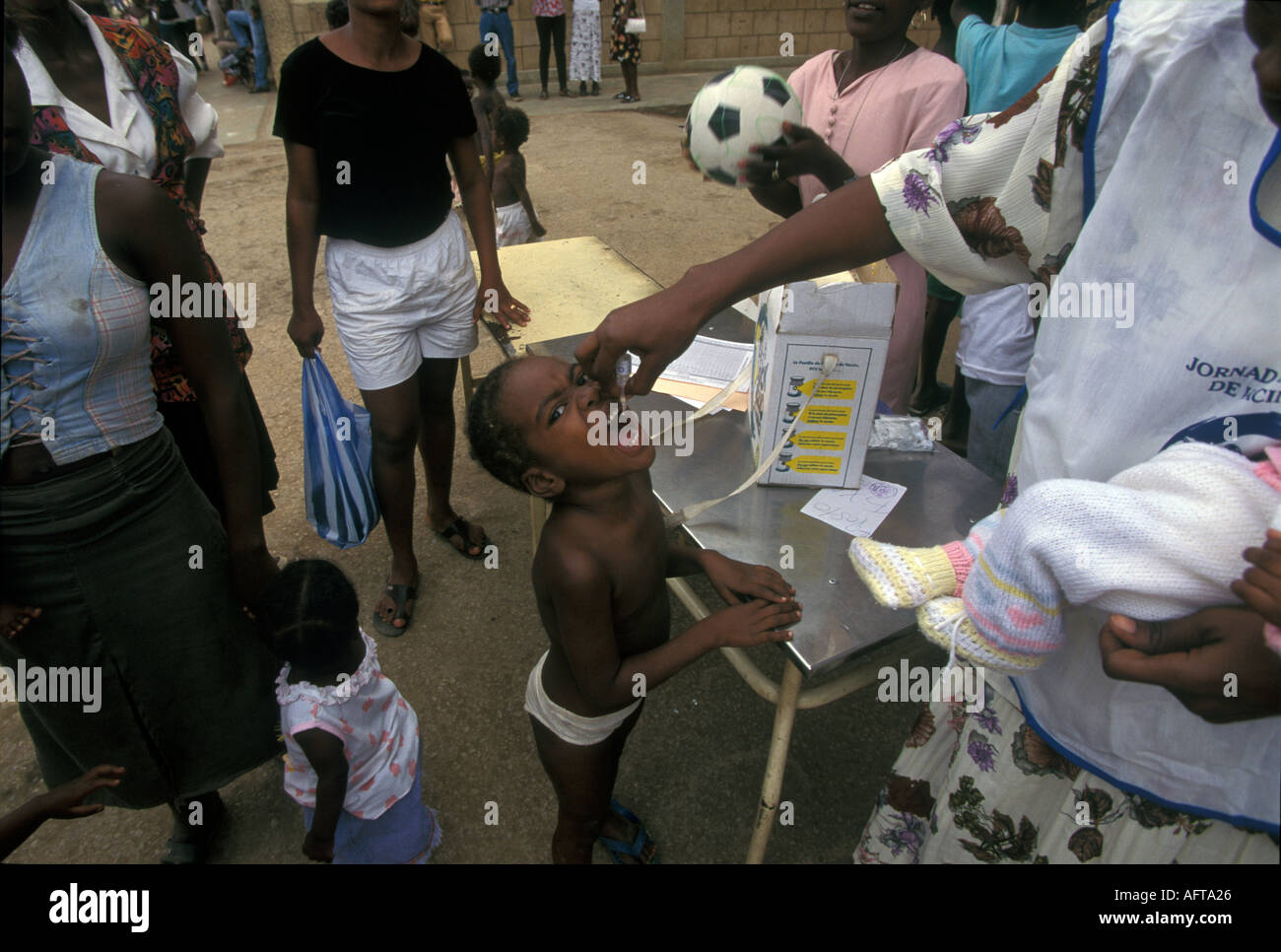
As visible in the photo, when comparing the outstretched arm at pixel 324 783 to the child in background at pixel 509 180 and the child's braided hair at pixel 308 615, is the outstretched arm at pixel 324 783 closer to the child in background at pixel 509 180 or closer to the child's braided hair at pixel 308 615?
the child's braided hair at pixel 308 615

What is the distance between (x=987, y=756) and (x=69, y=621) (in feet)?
5.83

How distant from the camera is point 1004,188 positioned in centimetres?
110

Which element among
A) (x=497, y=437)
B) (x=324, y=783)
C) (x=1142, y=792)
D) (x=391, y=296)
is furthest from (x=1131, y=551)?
(x=391, y=296)

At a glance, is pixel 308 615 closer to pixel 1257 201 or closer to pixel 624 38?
pixel 1257 201

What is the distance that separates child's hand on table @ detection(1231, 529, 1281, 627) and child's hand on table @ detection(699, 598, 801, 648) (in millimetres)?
764

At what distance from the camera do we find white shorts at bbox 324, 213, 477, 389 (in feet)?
8.09

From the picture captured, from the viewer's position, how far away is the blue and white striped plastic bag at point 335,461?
2.42 m

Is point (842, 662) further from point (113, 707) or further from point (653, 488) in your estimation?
point (113, 707)

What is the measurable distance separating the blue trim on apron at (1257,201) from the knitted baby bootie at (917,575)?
57cm

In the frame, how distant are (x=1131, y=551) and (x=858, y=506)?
901mm

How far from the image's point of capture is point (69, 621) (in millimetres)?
1528

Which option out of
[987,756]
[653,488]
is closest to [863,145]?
[653,488]

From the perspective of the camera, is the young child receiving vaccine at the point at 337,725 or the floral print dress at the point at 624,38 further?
the floral print dress at the point at 624,38

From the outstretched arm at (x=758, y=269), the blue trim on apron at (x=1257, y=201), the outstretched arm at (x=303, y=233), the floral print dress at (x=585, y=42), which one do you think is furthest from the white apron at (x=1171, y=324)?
the floral print dress at (x=585, y=42)
